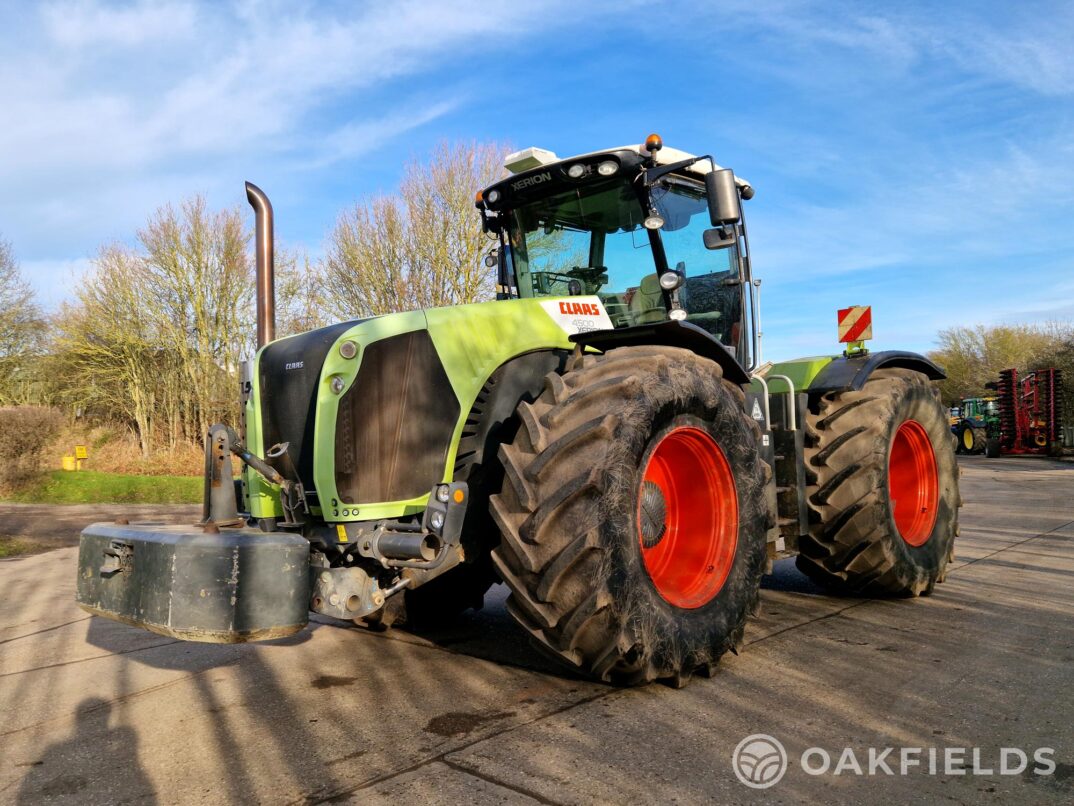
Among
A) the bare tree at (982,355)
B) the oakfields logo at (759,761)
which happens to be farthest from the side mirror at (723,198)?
the bare tree at (982,355)

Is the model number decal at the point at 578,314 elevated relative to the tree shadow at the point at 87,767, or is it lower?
elevated

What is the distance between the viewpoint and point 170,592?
10.0ft

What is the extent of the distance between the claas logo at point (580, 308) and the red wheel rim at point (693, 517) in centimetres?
85

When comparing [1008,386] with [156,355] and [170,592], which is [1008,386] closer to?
[156,355]

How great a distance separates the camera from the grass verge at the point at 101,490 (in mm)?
15547

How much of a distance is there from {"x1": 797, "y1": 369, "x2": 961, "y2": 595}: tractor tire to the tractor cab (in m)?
0.83

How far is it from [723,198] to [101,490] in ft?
52.8

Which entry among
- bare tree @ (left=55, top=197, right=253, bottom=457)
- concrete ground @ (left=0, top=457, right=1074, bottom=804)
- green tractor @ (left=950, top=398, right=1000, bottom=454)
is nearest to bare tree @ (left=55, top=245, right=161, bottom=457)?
bare tree @ (left=55, top=197, right=253, bottom=457)

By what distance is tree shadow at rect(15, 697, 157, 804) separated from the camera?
2691 mm

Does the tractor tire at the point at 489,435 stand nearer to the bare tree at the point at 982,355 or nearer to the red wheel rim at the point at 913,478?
the red wheel rim at the point at 913,478

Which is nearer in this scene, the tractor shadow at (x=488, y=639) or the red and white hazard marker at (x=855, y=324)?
the tractor shadow at (x=488, y=639)

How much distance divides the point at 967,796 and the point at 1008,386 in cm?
2749

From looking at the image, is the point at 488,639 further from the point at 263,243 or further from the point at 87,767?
the point at 263,243
